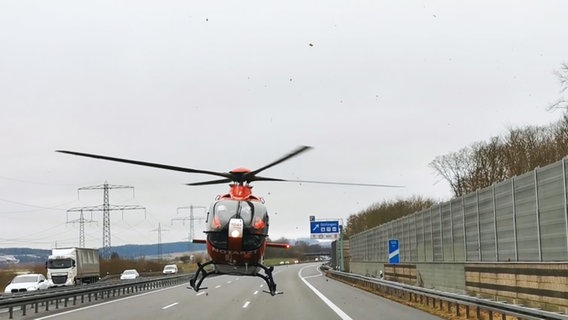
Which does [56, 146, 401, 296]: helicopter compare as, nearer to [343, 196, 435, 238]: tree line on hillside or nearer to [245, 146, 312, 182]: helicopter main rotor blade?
[245, 146, 312, 182]: helicopter main rotor blade

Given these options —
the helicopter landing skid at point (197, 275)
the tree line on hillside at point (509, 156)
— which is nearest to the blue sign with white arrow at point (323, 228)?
the tree line on hillside at point (509, 156)

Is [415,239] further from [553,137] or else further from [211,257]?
[553,137]

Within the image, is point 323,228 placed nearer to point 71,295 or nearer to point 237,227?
point 71,295

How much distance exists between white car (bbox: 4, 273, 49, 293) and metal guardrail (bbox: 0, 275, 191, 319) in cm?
562

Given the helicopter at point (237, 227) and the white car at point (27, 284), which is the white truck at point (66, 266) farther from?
the helicopter at point (237, 227)

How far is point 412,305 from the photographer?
27.1m

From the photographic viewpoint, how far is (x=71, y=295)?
30969 millimetres

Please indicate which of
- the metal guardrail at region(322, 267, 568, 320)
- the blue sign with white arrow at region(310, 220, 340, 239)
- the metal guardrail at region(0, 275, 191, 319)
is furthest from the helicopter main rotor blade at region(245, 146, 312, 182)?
the blue sign with white arrow at region(310, 220, 340, 239)

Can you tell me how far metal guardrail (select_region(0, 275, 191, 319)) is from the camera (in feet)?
82.4

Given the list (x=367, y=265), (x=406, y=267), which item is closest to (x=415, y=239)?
(x=406, y=267)

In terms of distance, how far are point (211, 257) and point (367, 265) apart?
44277 mm

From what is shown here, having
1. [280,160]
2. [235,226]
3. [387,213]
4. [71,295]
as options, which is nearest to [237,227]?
[235,226]

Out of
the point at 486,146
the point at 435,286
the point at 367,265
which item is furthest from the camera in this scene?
the point at 486,146

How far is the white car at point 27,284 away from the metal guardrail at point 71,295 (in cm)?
562
